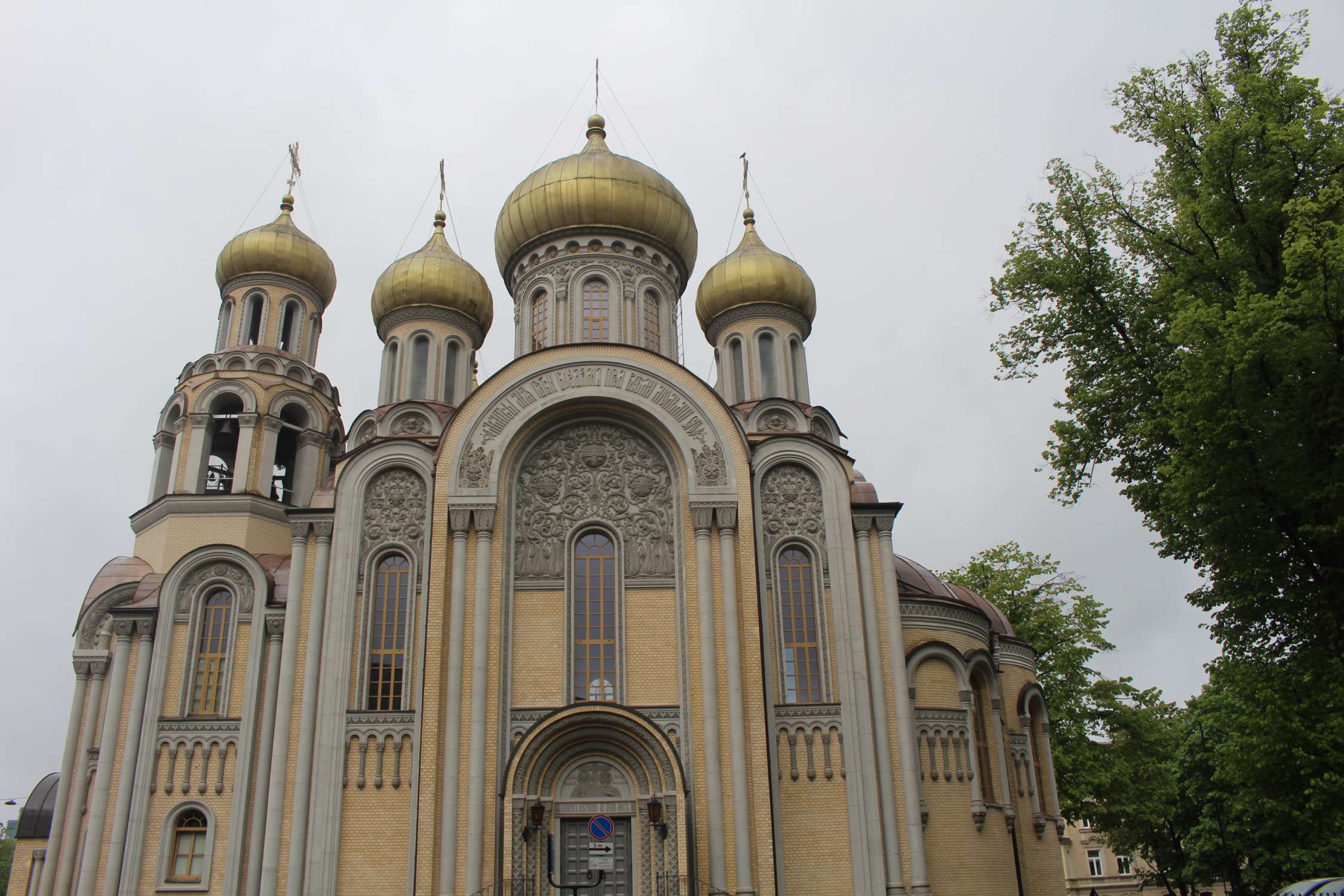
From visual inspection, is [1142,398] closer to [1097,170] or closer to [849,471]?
[1097,170]

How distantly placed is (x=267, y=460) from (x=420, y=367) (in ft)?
13.1

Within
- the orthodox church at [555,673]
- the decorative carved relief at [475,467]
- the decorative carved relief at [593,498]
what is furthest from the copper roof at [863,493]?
the decorative carved relief at [475,467]

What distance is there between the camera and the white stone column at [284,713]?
695 inches

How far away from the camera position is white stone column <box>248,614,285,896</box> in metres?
18.4

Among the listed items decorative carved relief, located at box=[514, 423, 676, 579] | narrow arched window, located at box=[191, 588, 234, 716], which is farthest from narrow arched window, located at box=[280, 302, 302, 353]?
decorative carved relief, located at box=[514, 423, 676, 579]

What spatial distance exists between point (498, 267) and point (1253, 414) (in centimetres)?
1767

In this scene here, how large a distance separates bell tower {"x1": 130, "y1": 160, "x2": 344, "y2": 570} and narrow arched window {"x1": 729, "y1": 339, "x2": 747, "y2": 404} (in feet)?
31.7

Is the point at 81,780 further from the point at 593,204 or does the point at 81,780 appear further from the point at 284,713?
the point at 593,204

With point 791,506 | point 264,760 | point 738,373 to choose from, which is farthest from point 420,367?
point 791,506

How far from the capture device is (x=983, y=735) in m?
21.5

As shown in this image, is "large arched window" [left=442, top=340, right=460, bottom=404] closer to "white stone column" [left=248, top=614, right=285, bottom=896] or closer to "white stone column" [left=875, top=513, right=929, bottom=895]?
"white stone column" [left=248, top=614, right=285, bottom=896]

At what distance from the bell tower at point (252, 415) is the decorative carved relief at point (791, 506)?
10.6 meters

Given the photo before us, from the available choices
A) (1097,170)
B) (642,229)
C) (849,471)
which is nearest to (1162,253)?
(1097,170)

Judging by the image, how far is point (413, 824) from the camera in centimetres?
1741
